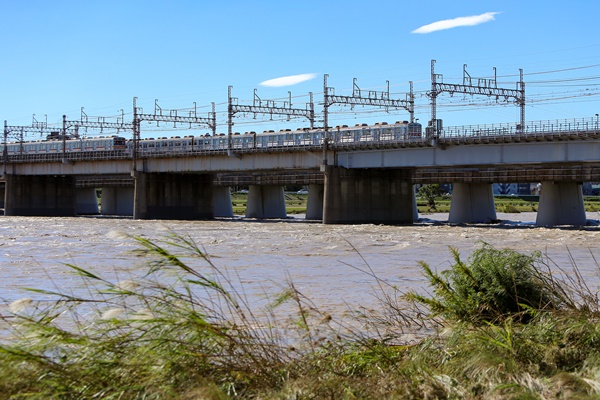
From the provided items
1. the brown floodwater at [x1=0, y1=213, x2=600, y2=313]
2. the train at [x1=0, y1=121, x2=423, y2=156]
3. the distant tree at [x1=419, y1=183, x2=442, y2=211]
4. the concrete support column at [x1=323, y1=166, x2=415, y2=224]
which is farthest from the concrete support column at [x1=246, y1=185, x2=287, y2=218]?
the brown floodwater at [x1=0, y1=213, x2=600, y2=313]

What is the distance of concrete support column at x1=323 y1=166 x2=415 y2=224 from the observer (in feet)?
227

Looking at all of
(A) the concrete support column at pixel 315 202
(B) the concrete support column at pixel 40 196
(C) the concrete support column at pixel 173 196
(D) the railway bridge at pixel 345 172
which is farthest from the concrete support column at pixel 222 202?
(B) the concrete support column at pixel 40 196

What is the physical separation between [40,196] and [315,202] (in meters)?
32.8

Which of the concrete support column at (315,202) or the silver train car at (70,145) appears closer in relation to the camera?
the concrete support column at (315,202)

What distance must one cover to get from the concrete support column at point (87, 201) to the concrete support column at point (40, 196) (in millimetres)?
15267

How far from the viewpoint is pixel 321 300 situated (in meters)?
19.7

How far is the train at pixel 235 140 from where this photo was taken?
2768 inches

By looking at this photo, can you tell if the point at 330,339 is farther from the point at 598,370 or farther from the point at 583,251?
the point at 583,251

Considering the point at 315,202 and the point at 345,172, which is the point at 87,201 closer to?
the point at 315,202

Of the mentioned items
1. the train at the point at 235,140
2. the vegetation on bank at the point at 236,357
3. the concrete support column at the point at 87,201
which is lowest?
the concrete support column at the point at 87,201

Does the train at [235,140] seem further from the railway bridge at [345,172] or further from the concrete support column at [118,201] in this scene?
the concrete support column at [118,201]

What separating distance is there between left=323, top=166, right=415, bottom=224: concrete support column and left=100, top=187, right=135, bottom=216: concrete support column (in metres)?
51.1

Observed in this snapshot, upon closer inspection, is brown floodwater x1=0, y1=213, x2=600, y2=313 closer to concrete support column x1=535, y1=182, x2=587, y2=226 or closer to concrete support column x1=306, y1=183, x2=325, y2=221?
concrete support column x1=535, y1=182, x2=587, y2=226

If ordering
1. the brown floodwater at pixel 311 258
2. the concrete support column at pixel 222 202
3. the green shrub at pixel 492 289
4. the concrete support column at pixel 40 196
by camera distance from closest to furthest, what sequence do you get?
the green shrub at pixel 492 289 → the brown floodwater at pixel 311 258 → the concrete support column at pixel 40 196 → the concrete support column at pixel 222 202
